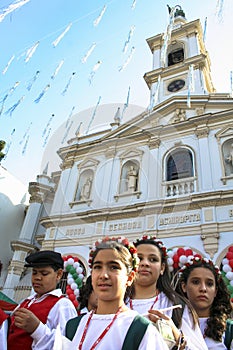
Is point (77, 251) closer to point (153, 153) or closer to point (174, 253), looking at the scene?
point (174, 253)

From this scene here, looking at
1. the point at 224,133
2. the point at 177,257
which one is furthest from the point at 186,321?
the point at 224,133

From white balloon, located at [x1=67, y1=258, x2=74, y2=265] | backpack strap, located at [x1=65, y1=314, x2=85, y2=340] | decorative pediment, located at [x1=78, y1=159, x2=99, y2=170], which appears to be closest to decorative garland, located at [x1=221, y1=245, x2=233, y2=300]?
white balloon, located at [x1=67, y1=258, x2=74, y2=265]

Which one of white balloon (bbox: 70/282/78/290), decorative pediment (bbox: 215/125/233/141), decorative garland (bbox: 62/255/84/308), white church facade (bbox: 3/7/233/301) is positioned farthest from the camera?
decorative pediment (bbox: 215/125/233/141)

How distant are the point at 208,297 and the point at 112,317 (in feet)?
4.93

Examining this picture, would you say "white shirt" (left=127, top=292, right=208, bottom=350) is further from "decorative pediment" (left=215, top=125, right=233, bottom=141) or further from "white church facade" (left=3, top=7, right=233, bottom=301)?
"decorative pediment" (left=215, top=125, right=233, bottom=141)

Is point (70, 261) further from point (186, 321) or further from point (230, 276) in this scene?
point (186, 321)

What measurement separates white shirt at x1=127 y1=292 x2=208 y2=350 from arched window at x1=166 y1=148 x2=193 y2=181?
8.07 metres

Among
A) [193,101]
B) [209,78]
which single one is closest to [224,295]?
[193,101]

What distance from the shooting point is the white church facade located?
28.1 feet

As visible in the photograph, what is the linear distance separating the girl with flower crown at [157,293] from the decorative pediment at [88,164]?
32.3 ft

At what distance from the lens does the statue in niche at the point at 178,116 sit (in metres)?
11.6

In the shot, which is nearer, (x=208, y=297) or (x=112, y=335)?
(x=112, y=335)

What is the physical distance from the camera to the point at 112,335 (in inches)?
55.5

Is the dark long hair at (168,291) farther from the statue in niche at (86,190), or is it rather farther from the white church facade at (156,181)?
the statue in niche at (86,190)
